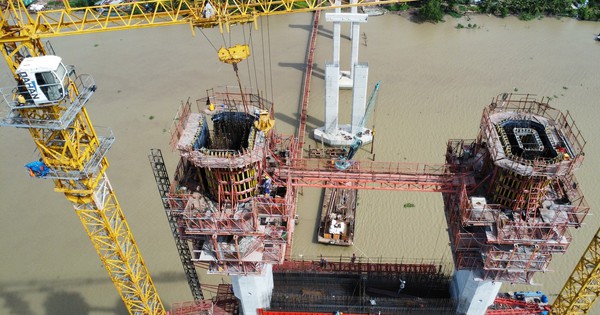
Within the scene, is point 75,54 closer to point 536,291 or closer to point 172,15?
point 172,15

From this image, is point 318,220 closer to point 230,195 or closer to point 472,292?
point 472,292

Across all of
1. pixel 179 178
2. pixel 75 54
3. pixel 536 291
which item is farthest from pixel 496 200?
pixel 75 54

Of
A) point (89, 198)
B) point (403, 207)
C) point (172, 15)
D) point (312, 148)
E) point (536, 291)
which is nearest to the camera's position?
point (89, 198)

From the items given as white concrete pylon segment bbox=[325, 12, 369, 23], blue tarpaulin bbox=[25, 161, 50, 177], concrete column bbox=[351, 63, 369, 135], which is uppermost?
white concrete pylon segment bbox=[325, 12, 369, 23]

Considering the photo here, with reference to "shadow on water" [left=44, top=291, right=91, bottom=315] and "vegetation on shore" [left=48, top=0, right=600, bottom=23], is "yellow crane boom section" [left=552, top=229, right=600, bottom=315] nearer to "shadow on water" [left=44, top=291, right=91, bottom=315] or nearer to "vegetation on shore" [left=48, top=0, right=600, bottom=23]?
"shadow on water" [left=44, top=291, right=91, bottom=315]

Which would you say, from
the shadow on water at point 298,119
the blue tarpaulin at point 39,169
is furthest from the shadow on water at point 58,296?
the shadow on water at point 298,119

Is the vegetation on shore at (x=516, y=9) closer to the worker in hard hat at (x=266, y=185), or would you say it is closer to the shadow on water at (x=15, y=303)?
the worker in hard hat at (x=266, y=185)

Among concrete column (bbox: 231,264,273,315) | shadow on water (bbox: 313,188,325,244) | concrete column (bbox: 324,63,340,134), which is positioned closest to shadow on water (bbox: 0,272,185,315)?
concrete column (bbox: 231,264,273,315)

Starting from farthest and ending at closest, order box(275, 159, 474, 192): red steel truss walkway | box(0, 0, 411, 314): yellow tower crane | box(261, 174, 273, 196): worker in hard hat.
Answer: box(275, 159, 474, 192): red steel truss walkway, box(261, 174, 273, 196): worker in hard hat, box(0, 0, 411, 314): yellow tower crane
